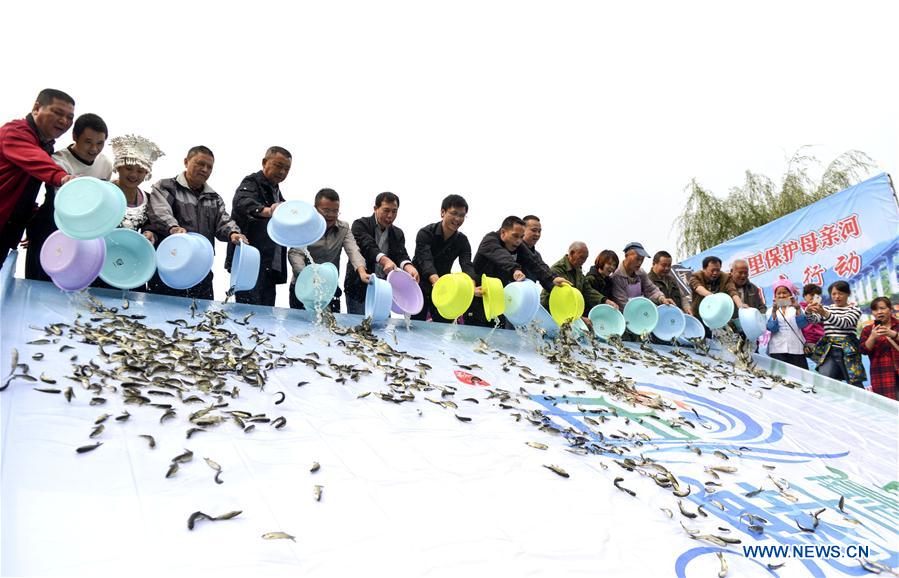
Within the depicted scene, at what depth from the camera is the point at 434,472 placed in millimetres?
2342

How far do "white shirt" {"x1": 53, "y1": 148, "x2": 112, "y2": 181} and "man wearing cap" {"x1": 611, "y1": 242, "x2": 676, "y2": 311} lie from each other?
15.1 feet

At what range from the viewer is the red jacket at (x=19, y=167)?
10.8 ft

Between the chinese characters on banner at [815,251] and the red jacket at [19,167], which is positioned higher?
the chinese characters on banner at [815,251]

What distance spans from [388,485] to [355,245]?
9.47ft

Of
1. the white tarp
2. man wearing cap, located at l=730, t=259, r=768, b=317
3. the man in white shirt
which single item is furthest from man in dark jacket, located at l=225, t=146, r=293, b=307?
man wearing cap, located at l=730, t=259, r=768, b=317

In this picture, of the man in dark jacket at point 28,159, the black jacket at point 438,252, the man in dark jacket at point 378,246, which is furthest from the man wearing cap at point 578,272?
the man in dark jacket at point 28,159

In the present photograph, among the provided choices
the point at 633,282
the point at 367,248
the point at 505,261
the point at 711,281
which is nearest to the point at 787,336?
the point at 711,281

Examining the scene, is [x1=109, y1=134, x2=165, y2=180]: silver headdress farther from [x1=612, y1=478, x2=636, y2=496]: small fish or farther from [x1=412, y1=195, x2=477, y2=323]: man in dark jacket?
[x1=612, y1=478, x2=636, y2=496]: small fish

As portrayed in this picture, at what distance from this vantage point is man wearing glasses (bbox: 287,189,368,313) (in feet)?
15.0

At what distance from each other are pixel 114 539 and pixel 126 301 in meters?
2.43

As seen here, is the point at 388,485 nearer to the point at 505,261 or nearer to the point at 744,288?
the point at 505,261

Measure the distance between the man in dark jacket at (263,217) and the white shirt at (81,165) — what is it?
35.6 inches

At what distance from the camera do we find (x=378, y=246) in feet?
16.5

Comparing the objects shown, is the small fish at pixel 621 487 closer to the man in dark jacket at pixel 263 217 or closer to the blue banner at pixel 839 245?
the man in dark jacket at pixel 263 217
